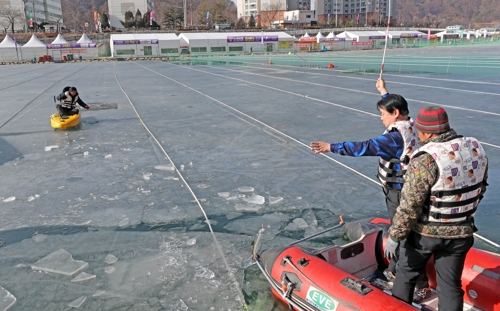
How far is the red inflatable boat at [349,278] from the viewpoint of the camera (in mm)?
3312

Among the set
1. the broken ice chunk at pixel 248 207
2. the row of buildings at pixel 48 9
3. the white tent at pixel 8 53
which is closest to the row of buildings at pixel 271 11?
the row of buildings at pixel 48 9

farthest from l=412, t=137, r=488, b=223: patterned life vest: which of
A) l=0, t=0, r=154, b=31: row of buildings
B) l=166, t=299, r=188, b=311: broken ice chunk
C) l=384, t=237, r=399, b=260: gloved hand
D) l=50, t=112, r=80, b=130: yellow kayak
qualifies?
l=0, t=0, r=154, b=31: row of buildings

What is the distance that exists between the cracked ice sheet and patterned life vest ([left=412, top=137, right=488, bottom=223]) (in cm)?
205

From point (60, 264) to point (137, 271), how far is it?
0.89 m

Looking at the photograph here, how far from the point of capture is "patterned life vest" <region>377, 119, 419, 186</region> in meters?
3.77

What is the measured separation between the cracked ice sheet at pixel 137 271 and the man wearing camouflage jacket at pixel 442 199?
1.79 m

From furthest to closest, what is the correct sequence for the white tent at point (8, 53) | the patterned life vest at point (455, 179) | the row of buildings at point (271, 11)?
the row of buildings at point (271, 11) < the white tent at point (8, 53) < the patterned life vest at point (455, 179)

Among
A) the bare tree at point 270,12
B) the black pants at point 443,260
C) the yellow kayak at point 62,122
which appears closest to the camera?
the black pants at point 443,260

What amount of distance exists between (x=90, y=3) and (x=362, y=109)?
634 feet

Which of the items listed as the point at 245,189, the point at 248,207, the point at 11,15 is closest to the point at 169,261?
the point at 248,207

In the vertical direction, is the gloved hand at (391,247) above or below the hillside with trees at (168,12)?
below

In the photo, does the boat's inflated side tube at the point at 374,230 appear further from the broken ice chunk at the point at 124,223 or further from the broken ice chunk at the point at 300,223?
the broken ice chunk at the point at 124,223

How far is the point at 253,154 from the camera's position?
888 cm

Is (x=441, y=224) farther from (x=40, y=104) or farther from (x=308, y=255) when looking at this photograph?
(x=40, y=104)
